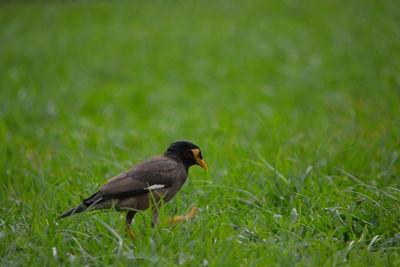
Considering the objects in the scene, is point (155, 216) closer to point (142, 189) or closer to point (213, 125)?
point (142, 189)

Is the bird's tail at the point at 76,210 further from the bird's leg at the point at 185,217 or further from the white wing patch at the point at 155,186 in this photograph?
the bird's leg at the point at 185,217

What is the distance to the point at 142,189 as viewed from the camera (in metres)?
3.60

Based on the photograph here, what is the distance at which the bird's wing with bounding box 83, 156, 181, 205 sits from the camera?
3469 mm

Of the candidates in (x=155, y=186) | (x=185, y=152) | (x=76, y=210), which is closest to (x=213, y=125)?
(x=185, y=152)

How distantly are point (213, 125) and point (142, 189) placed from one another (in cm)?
400

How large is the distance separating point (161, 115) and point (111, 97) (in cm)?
142

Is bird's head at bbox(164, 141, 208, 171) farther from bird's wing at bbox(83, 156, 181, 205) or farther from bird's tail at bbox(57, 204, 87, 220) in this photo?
bird's tail at bbox(57, 204, 87, 220)

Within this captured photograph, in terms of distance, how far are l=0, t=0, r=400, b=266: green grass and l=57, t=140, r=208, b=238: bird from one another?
0.44ft

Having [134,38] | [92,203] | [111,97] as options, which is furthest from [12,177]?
[134,38]

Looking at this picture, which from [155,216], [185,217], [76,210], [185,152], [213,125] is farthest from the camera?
[213,125]

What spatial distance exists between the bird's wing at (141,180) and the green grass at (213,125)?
24 cm

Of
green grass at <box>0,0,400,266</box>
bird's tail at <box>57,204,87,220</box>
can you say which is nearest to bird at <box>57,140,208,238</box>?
bird's tail at <box>57,204,87,220</box>

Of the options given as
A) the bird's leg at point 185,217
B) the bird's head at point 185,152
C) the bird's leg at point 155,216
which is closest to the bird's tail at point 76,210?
the bird's leg at point 155,216

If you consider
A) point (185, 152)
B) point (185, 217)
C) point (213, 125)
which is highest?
point (185, 152)
